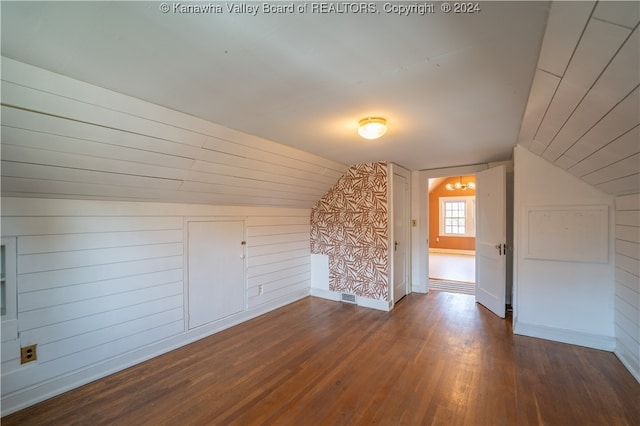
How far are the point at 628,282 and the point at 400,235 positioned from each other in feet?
7.96

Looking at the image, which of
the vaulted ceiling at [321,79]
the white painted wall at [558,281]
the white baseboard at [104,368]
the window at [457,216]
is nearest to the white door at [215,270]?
the white baseboard at [104,368]

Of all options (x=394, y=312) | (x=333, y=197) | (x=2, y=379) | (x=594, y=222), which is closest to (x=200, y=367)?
(x=2, y=379)

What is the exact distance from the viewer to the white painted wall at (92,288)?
1996mm

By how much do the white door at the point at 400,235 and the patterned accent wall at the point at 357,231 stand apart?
251mm

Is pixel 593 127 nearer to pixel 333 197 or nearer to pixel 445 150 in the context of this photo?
pixel 445 150

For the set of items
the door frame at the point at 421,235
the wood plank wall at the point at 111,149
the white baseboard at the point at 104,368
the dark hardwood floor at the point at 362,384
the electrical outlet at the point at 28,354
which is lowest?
the dark hardwood floor at the point at 362,384

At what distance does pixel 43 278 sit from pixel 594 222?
4948 millimetres

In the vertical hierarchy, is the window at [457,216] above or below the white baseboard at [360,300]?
above

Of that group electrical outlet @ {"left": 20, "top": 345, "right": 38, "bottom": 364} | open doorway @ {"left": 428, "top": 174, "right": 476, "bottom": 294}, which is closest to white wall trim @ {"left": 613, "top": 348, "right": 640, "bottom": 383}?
electrical outlet @ {"left": 20, "top": 345, "right": 38, "bottom": 364}

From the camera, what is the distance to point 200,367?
2.49 metres

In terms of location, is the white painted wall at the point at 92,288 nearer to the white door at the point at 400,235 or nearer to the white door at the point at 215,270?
the white door at the point at 215,270

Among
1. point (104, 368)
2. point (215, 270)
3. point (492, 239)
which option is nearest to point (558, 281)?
point (492, 239)

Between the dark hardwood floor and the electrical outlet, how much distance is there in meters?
0.34

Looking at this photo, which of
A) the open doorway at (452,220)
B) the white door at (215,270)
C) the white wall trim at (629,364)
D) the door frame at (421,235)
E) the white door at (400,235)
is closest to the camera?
the white wall trim at (629,364)
